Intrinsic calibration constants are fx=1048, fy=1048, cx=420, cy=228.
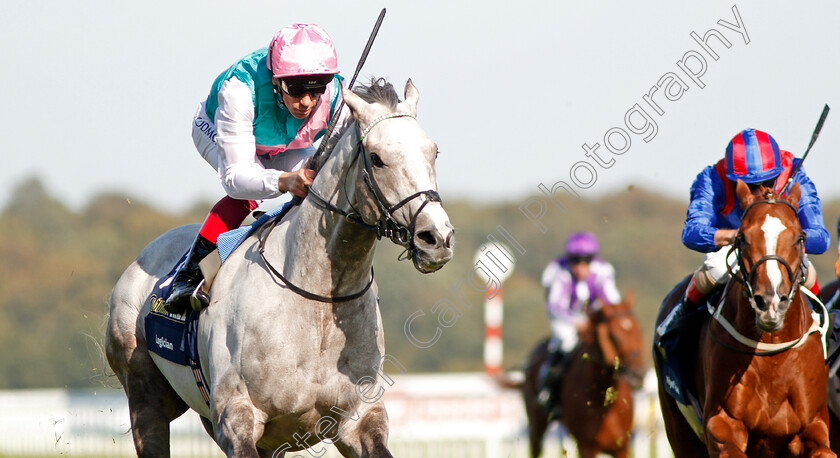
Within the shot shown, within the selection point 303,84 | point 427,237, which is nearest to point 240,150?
point 303,84

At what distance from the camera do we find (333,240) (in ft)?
15.1

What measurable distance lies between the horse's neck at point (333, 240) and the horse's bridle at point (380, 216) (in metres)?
0.03

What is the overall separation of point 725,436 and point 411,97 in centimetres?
242

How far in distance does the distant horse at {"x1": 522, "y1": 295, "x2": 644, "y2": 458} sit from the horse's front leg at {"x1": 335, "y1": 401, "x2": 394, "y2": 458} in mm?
4997

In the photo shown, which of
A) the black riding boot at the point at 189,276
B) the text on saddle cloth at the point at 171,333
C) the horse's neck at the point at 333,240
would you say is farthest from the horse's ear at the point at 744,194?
the text on saddle cloth at the point at 171,333

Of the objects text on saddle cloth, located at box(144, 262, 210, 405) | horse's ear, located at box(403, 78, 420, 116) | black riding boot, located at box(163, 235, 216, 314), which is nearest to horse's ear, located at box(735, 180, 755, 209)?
horse's ear, located at box(403, 78, 420, 116)

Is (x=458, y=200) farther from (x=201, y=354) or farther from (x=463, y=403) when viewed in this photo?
(x=201, y=354)

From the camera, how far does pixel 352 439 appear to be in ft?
15.3

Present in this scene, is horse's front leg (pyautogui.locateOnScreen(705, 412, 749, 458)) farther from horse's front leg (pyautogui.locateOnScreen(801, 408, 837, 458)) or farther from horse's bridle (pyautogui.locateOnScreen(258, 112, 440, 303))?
horse's bridle (pyautogui.locateOnScreen(258, 112, 440, 303))

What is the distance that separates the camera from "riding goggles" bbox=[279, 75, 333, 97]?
16.2 feet

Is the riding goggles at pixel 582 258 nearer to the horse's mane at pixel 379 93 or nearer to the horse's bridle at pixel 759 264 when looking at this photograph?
the horse's bridle at pixel 759 264

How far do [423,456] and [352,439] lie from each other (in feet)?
26.4

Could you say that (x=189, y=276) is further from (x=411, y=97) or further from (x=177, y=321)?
(x=411, y=97)

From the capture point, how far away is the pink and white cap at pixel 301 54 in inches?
192
